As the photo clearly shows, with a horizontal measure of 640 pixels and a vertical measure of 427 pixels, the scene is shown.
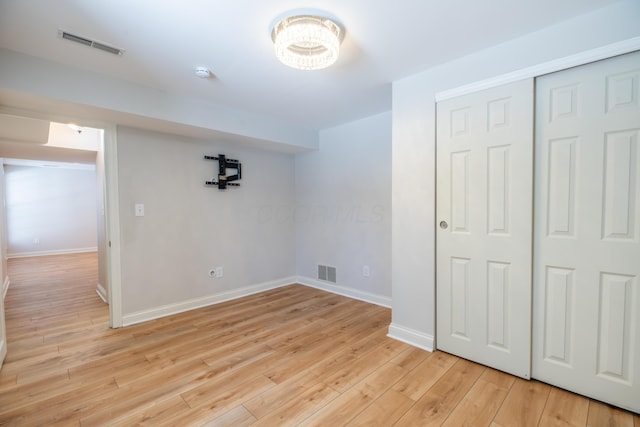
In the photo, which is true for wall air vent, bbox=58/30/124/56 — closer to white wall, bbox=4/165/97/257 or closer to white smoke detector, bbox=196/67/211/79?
white smoke detector, bbox=196/67/211/79

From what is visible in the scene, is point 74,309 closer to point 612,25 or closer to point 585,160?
point 585,160

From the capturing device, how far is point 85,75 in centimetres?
222

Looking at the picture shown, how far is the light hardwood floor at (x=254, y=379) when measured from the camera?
1.59 meters

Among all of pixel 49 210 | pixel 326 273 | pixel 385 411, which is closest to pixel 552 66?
pixel 385 411

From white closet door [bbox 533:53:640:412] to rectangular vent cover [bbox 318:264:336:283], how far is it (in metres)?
2.42

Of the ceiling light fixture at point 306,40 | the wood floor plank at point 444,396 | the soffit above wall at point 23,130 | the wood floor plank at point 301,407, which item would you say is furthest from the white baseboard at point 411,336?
the soffit above wall at point 23,130

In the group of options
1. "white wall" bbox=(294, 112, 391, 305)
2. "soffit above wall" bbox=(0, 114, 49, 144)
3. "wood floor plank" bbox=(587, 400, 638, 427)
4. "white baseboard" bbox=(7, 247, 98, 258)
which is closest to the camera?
"wood floor plank" bbox=(587, 400, 638, 427)

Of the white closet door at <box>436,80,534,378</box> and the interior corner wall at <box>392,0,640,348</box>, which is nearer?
the white closet door at <box>436,80,534,378</box>

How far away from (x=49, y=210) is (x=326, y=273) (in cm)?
803

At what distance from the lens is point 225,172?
3639mm

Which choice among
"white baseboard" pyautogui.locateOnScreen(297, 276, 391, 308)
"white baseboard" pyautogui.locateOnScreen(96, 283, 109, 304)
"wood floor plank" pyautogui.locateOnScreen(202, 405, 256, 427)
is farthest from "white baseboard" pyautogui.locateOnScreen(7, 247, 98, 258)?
"wood floor plank" pyautogui.locateOnScreen(202, 405, 256, 427)

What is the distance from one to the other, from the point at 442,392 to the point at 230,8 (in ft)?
8.69

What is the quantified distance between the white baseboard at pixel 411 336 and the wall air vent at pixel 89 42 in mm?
3091

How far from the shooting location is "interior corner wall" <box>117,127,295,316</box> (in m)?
2.94
